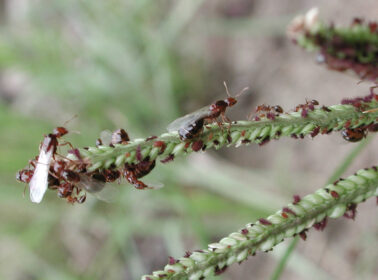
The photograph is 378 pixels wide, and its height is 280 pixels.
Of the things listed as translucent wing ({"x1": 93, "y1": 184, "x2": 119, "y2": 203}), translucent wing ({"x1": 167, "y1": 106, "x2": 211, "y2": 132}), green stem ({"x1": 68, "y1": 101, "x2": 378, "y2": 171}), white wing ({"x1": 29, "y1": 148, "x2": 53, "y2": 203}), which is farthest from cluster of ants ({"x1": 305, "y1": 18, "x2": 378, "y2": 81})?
white wing ({"x1": 29, "y1": 148, "x2": 53, "y2": 203})

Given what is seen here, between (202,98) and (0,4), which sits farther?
(0,4)

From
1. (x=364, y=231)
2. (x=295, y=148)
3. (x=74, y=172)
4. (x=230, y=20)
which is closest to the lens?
(x=74, y=172)

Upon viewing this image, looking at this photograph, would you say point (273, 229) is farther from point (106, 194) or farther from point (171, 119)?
point (171, 119)

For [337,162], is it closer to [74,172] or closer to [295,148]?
[295,148]

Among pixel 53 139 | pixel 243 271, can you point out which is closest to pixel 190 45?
pixel 243 271

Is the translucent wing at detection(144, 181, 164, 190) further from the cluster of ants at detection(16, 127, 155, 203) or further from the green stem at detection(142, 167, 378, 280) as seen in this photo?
the green stem at detection(142, 167, 378, 280)

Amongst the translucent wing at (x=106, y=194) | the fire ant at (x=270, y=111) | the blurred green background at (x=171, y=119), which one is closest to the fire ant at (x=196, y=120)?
the fire ant at (x=270, y=111)

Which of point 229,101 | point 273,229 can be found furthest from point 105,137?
point 273,229
